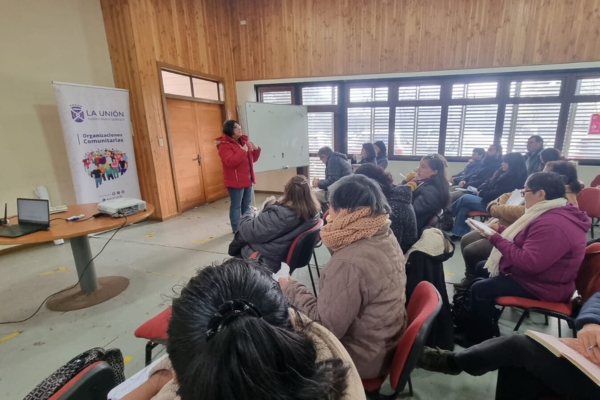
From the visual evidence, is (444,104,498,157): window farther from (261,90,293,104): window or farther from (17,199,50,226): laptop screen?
(17,199,50,226): laptop screen

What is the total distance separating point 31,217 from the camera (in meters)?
2.07

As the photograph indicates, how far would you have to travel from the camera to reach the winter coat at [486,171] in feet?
14.1

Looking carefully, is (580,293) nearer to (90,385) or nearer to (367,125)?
(90,385)

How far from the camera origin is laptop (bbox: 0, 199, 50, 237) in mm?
1986

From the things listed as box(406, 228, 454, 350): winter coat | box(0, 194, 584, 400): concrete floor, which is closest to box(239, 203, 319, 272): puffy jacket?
box(0, 194, 584, 400): concrete floor

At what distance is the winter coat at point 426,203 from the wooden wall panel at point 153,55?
12.3 feet

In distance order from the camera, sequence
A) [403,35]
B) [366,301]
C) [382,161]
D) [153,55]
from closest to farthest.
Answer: [366,301] → [153,55] → [382,161] → [403,35]

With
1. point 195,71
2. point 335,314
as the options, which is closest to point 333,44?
point 195,71

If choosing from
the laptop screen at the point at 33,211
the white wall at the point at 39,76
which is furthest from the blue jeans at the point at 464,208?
the white wall at the point at 39,76

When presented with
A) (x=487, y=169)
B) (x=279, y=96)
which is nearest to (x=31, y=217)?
(x=279, y=96)

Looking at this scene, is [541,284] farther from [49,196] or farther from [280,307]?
[49,196]

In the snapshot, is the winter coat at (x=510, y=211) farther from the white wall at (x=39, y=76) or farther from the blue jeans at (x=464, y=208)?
the white wall at (x=39, y=76)

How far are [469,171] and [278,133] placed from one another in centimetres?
329

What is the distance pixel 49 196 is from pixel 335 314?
4189 mm
